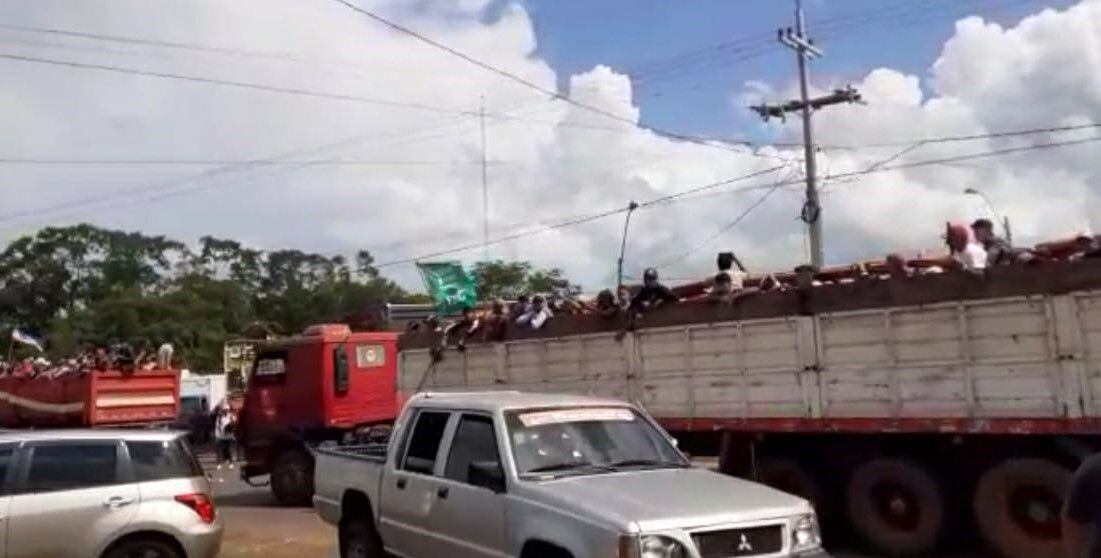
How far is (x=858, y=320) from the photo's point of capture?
34.6ft

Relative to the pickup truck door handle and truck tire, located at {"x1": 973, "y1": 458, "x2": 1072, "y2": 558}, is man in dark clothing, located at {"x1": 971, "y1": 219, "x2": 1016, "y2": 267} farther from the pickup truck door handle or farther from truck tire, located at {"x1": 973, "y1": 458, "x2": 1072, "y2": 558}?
the pickup truck door handle

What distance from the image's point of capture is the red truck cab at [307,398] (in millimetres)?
16953

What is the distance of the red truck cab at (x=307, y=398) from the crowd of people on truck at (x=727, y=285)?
44.4 inches

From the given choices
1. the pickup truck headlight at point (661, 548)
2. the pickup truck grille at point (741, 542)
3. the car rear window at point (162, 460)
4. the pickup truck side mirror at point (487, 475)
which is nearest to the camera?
the pickup truck headlight at point (661, 548)

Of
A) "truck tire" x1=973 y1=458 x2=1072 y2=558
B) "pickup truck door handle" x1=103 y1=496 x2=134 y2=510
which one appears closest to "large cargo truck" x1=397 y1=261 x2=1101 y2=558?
"truck tire" x1=973 y1=458 x2=1072 y2=558

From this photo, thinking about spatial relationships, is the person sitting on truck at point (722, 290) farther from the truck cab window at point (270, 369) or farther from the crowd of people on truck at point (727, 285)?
the truck cab window at point (270, 369)

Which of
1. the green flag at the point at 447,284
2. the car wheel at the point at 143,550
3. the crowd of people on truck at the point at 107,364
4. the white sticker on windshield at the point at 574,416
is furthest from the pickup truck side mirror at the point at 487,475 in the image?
the green flag at the point at 447,284

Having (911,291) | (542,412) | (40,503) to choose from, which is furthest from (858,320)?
(40,503)

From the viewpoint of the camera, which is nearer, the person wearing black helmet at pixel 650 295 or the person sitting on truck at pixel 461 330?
the person wearing black helmet at pixel 650 295

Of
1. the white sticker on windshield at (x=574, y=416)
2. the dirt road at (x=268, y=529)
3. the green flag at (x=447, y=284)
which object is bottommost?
the dirt road at (x=268, y=529)

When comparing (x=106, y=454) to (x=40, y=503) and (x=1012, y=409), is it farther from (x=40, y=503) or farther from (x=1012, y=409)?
(x=1012, y=409)

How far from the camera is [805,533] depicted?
6316 millimetres

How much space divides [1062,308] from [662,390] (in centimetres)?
464

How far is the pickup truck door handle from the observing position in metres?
8.39
